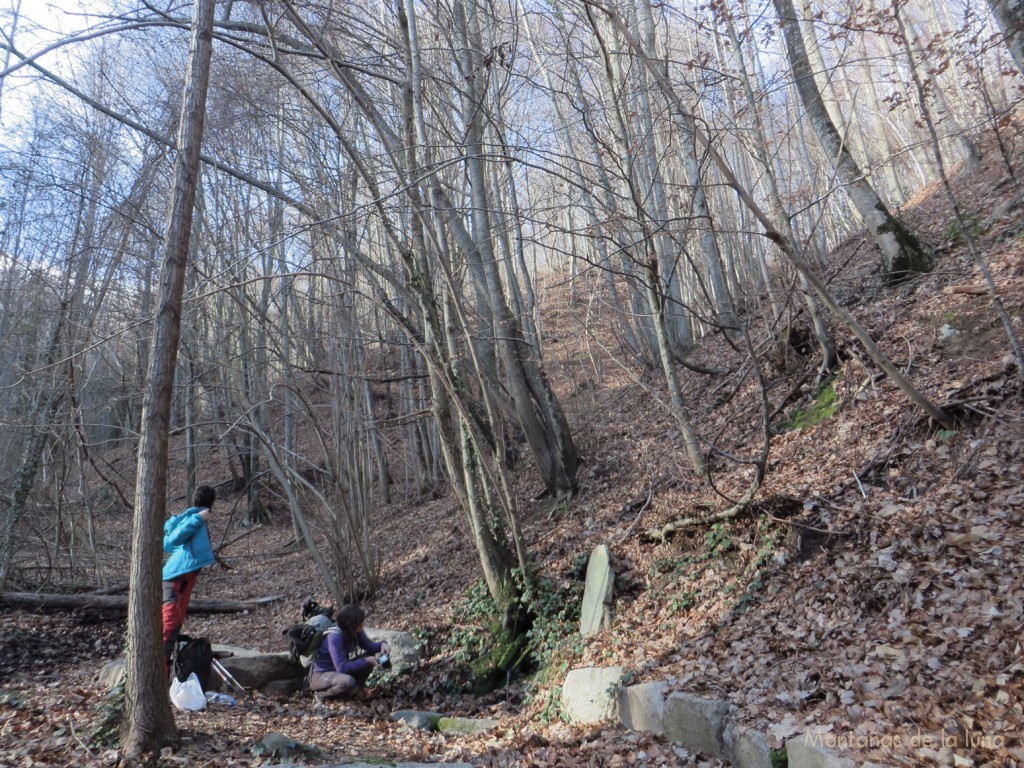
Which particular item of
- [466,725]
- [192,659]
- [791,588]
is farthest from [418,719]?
[791,588]

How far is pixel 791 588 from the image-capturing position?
183 inches

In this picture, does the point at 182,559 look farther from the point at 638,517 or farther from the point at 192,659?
the point at 638,517

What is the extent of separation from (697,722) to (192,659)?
4492 mm

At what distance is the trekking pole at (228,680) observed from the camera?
609 cm

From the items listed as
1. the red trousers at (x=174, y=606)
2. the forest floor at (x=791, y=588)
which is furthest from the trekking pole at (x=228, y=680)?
the red trousers at (x=174, y=606)

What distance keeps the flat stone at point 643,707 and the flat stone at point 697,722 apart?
85 millimetres

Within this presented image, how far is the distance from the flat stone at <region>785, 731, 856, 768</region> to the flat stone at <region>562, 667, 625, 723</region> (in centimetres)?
163

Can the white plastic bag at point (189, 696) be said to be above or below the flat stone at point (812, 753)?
above

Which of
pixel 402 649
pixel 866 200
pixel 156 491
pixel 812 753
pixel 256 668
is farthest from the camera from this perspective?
pixel 866 200

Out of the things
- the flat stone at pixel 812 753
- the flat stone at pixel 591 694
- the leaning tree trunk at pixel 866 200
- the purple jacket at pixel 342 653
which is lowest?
the flat stone at pixel 591 694

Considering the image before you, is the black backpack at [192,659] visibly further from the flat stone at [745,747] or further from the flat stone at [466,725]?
the flat stone at [745,747]

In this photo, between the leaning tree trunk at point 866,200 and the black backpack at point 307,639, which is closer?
the black backpack at point 307,639

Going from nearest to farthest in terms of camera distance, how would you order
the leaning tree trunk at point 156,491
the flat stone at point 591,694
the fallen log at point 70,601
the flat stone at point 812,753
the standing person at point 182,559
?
1. the flat stone at point 812,753
2. the leaning tree trunk at point 156,491
3. the flat stone at point 591,694
4. the standing person at point 182,559
5. the fallen log at point 70,601

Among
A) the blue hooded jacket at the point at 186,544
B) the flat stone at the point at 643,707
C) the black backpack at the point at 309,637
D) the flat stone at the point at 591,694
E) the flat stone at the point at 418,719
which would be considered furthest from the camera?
the black backpack at the point at 309,637
